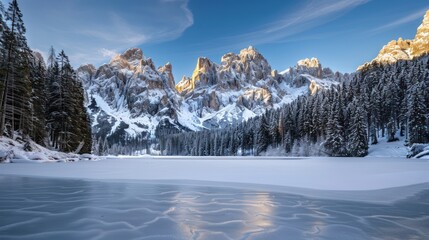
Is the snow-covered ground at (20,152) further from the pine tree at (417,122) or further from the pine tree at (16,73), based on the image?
the pine tree at (417,122)

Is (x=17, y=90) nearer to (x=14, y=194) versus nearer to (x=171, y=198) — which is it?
(x=14, y=194)

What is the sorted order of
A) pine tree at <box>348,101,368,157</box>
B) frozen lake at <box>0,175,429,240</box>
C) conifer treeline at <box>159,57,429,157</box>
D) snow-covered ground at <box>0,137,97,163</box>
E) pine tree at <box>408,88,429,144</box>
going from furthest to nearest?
pine tree at <box>348,101,368,157</box>
conifer treeline at <box>159,57,429,157</box>
pine tree at <box>408,88,429,144</box>
snow-covered ground at <box>0,137,97,163</box>
frozen lake at <box>0,175,429,240</box>

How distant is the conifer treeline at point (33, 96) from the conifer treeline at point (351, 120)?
52469 millimetres

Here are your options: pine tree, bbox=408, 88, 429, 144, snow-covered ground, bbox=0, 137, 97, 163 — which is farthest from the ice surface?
pine tree, bbox=408, 88, 429, 144

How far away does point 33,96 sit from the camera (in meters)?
30.3

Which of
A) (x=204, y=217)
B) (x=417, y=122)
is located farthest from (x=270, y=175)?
(x=417, y=122)

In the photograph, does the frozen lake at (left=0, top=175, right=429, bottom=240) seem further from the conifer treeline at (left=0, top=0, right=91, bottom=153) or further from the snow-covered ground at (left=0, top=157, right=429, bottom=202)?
the conifer treeline at (left=0, top=0, right=91, bottom=153)

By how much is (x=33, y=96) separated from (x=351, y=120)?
196 feet

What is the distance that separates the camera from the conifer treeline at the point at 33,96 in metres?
25.8

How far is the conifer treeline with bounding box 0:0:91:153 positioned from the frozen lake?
23.5m

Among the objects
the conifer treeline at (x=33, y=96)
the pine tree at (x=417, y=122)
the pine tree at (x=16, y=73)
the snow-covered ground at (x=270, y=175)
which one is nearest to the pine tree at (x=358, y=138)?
the pine tree at (x=417, y=122)

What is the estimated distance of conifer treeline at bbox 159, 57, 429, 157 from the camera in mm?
54281

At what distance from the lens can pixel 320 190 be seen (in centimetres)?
895

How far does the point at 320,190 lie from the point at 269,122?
78.2 m
